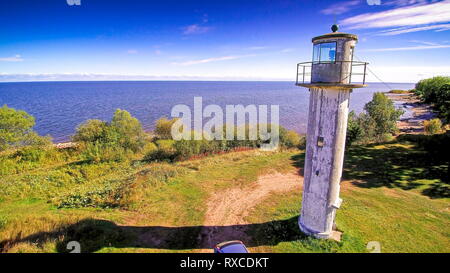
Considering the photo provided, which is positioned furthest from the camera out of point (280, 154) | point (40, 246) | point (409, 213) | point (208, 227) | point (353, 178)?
point (280, 154)

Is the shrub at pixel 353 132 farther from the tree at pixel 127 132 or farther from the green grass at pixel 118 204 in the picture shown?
the tree at pixel 127 132

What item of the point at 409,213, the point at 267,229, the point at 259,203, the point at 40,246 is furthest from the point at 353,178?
the point at 40,246

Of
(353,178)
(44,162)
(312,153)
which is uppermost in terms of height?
(312,153)

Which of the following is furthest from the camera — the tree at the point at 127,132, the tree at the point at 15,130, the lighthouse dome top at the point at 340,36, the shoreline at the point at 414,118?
the shoreline at the point at 414,118

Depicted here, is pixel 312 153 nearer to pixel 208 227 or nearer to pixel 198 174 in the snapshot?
pixel 208 227

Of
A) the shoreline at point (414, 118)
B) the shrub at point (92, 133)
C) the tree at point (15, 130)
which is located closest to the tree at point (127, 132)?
the shrub at point (92, 133)

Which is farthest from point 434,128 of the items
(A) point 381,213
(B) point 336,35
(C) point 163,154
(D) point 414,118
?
(C) point 163,154

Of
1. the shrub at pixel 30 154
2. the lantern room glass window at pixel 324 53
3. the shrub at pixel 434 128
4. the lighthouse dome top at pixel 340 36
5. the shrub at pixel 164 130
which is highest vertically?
the lighthouse dome top at pixel 340 36
